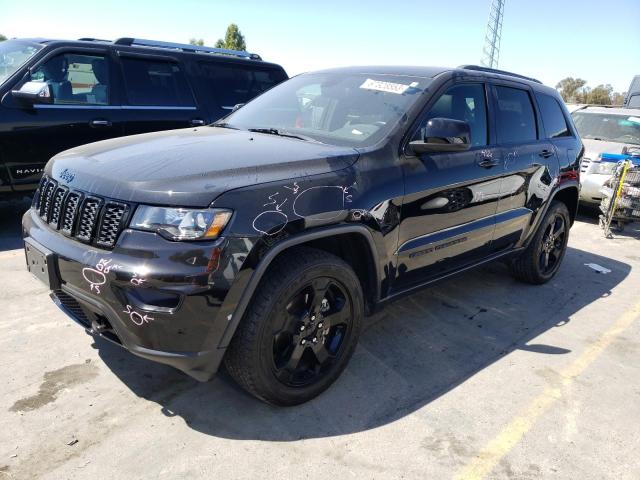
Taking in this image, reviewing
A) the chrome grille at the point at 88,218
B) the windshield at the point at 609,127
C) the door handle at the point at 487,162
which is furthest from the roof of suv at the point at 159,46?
the windshield at the point at 609,127

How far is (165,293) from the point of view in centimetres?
217

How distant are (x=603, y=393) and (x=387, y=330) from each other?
4.66 feet

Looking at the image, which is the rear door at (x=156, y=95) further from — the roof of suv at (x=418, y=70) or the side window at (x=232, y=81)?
the roof of suv at (x=418, y=70)

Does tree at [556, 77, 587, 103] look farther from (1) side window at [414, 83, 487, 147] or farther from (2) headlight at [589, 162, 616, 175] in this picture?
(1) side window at [414, 83, 487, 147]

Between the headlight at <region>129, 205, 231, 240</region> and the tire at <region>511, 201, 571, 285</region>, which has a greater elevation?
the headlight at <region>129, 205, 231, 240</region>

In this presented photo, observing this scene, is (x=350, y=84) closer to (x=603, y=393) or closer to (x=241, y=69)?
(x=603, y=393)

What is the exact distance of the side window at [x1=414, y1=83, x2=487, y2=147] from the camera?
3480 millimetres

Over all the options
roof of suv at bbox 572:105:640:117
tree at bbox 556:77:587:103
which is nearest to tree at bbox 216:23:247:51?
tree at bbox 556:77:587:103

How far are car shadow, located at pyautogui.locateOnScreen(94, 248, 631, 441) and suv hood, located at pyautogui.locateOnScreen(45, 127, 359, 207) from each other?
1155 millimetres

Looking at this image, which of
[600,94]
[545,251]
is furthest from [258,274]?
[600,94]

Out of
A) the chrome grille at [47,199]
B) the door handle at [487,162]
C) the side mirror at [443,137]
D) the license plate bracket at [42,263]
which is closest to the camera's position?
the license plate bracket at [42,263]

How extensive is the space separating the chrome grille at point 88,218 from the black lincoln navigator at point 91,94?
9.46 feet

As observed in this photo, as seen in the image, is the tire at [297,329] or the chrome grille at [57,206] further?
the chrome grille at [57,206]

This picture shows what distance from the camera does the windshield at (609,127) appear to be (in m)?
8.94
